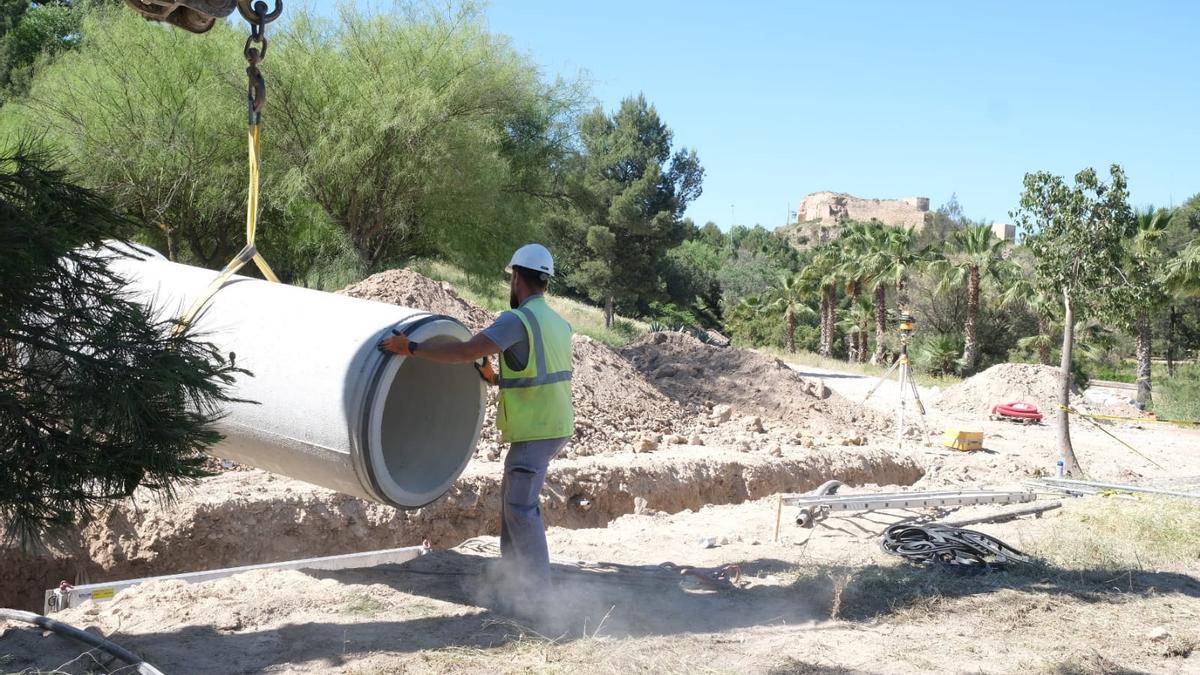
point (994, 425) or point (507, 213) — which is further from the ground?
point (507, 213)

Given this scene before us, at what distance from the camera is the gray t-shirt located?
4.65 meters

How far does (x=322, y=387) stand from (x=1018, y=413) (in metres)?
16.0

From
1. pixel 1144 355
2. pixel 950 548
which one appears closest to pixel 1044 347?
pixel 1144 355

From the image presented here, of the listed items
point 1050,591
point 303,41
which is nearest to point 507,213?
point 303,41

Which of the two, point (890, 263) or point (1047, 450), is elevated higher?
point (890, 263)

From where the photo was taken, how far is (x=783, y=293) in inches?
1711

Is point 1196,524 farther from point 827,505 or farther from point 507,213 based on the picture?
point 507,213

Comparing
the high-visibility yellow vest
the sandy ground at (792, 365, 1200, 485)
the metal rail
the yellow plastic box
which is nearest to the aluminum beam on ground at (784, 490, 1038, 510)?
the metal rail

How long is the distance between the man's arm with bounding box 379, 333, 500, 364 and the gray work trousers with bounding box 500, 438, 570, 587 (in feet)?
2.00

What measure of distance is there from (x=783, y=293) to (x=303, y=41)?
26.6 m

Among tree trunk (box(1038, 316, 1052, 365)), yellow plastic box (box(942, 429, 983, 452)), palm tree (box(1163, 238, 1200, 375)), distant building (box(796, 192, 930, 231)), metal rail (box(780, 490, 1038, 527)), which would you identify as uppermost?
distant building (box(796, 192, 930, 231))

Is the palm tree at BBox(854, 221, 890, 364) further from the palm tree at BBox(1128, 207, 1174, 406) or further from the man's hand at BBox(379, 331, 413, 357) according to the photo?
the man's hand at BBox(379, 331, 413, 357)

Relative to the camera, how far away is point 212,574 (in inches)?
211

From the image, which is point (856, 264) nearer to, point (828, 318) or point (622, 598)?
point (828, 318)
